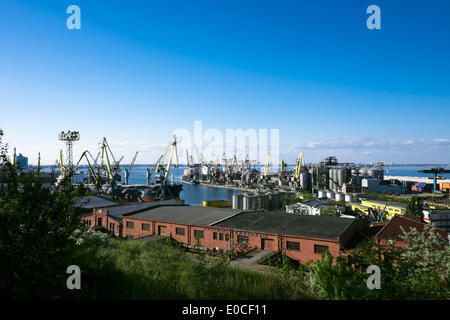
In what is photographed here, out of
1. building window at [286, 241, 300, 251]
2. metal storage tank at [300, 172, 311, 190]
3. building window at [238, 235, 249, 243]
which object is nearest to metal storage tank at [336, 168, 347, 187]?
metal storage tank at [300, 172, 311, 190]

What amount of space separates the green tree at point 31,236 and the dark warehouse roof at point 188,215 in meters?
22.5

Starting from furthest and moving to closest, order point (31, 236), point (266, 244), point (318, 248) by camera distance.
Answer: point (266, 244), point (318, 248), point (31, 236)

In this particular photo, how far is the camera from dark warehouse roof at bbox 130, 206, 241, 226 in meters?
30.3

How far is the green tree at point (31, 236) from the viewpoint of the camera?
6289 mm

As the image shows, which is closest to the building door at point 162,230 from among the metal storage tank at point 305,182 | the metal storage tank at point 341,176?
the metal storage tank at point 341,176

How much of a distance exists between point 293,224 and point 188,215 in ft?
41.2

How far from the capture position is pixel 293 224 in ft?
86.4

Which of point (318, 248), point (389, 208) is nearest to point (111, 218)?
point (318, 248)

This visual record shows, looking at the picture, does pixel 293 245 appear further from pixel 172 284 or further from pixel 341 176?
pixel 341 176

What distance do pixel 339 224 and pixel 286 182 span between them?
486 ft
